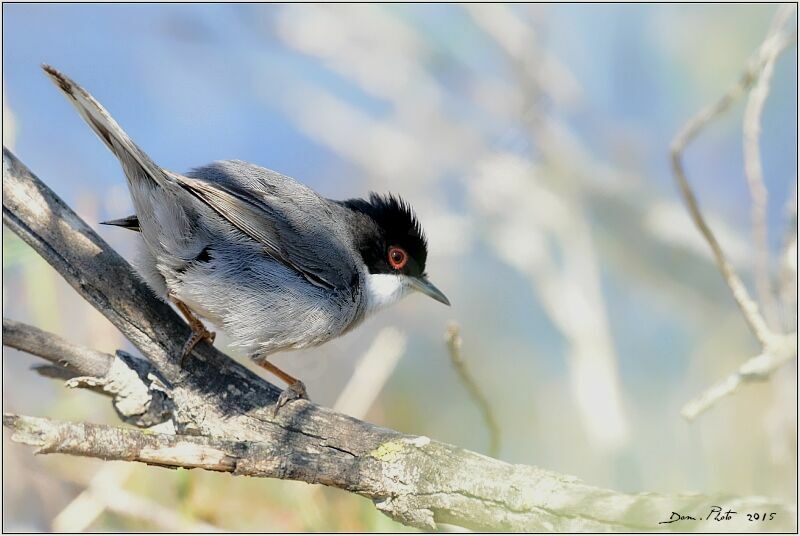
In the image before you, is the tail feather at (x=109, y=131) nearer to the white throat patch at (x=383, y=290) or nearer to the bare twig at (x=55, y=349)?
the bare twig at (x=55, y=349)

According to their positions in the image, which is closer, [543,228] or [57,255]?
Result: [57,255]

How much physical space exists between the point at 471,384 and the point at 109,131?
1.71 m

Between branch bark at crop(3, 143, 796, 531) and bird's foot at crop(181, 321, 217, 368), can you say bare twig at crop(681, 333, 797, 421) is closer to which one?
branch bark at crop(3, 143, 796, 531)

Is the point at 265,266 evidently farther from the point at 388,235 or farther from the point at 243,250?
the point at 388,235

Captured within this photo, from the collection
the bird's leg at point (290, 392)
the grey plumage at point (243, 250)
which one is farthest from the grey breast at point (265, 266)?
the bird's leg at point (290, 392)

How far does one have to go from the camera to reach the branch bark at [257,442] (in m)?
2.11

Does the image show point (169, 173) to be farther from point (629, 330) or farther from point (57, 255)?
point (629, 330)

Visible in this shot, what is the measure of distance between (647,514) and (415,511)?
2.65 ft

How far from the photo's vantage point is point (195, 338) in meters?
3.12

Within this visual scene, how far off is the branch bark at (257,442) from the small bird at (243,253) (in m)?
0.14

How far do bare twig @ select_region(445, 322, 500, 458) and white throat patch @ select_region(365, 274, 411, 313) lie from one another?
3.51 ft

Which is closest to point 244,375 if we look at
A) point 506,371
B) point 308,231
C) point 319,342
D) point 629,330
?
point 319,342

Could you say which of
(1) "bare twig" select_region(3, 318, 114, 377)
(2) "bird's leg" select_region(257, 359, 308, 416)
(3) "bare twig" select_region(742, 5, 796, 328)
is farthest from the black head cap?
(3) "bare twig" select_region(742, 5, 796, 328)

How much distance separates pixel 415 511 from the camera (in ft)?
8.40
